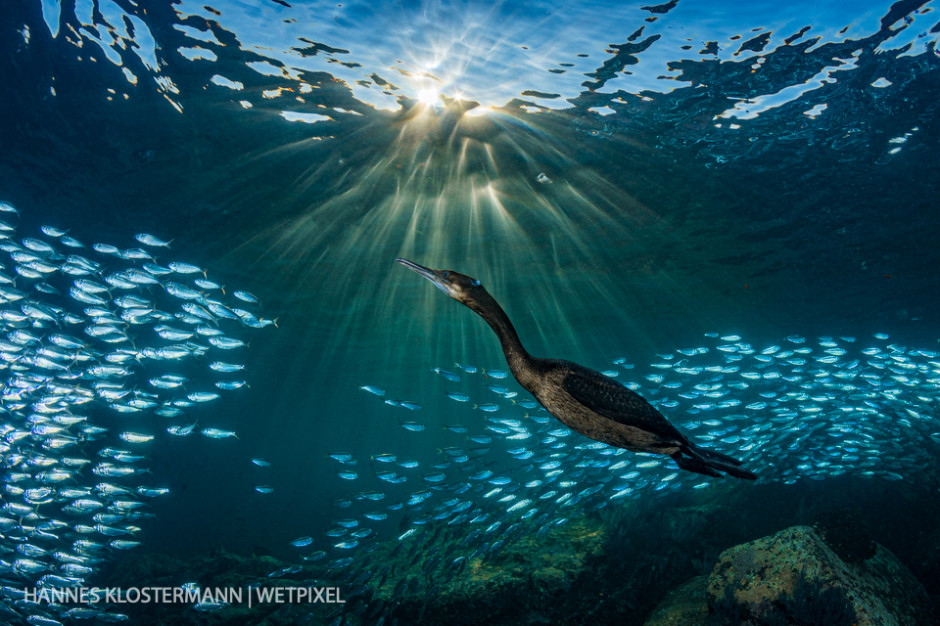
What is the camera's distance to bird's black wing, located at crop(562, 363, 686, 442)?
5.53ft

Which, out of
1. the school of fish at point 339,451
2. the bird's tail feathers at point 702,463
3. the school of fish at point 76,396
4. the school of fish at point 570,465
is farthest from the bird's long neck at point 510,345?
the school of fish at point 76,396

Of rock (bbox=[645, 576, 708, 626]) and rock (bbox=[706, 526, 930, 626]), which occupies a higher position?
rock (bbox=[706, 526, 930, 626])

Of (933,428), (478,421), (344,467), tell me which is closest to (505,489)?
(344,467)

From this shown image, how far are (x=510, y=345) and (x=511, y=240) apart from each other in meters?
12.4

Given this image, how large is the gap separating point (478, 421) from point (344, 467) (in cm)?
5633

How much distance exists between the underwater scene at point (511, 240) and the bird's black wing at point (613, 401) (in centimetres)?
1

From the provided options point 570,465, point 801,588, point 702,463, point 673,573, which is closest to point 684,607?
point 673,573

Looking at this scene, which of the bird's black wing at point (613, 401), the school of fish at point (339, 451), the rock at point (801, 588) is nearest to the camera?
the bird's black wing at point (613, 401)

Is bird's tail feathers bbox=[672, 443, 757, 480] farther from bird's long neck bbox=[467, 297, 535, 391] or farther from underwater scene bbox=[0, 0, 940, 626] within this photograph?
bird's long neck bbox=[467, 297, 535, 391]

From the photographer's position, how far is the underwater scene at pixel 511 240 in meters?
7.12

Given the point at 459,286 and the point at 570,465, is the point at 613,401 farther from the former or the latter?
the point at 570,465

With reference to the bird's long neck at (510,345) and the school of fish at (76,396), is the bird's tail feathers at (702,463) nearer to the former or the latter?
the bird's long neck at (510,345)

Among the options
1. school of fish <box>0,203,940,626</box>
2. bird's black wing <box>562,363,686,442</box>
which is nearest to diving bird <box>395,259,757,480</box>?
bird's black wing <box>562,363,686,442</box>

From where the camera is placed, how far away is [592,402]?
5.64ft
